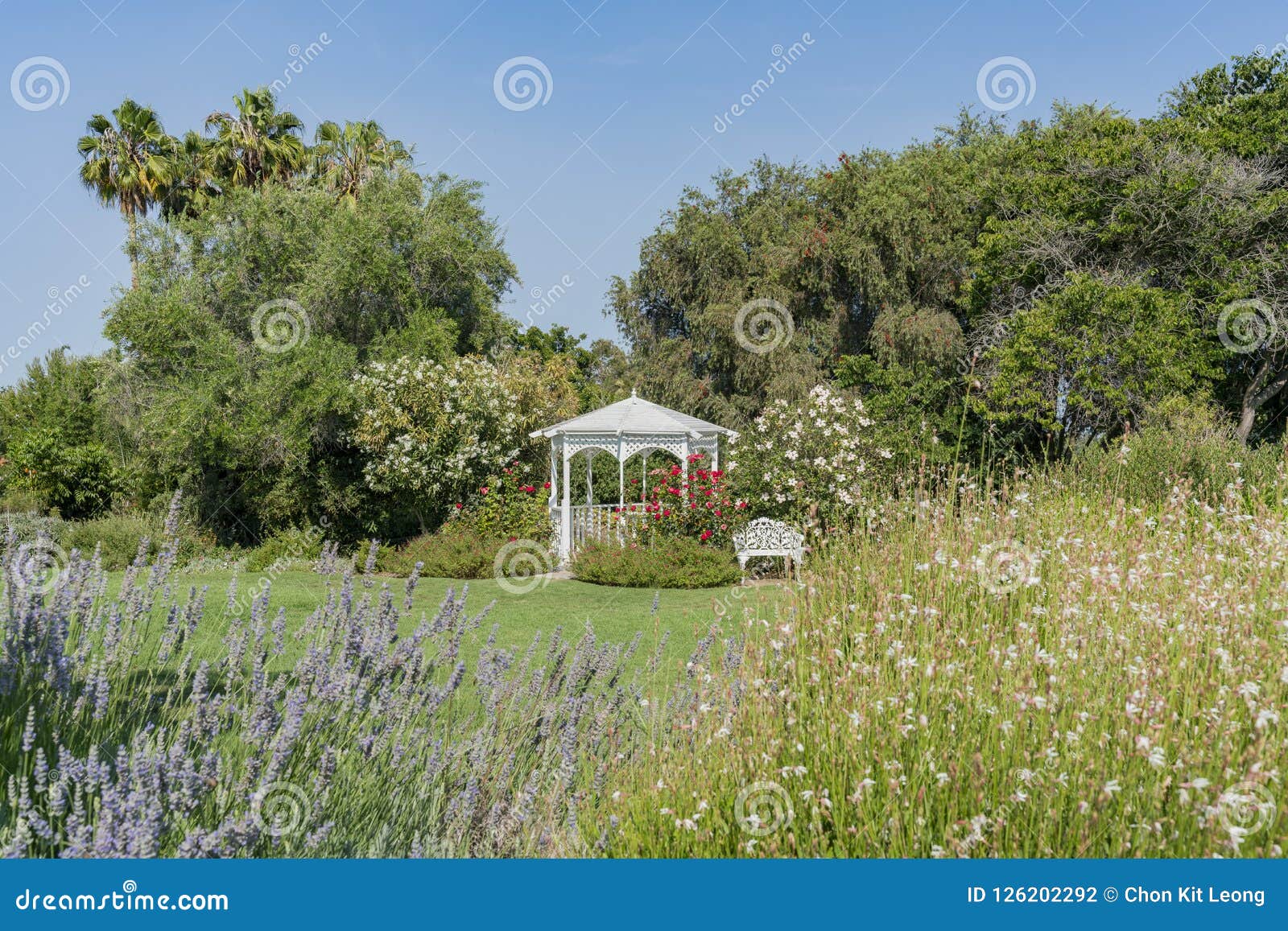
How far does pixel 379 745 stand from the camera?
3.20m

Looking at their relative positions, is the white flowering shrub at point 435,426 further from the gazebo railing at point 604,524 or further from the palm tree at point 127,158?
the palm tree at point 127,158

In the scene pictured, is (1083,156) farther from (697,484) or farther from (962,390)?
(697,484)

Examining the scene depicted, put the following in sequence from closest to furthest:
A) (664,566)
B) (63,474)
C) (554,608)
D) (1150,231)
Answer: (554,608) < (664,566) < (1150,231) < (63,474)

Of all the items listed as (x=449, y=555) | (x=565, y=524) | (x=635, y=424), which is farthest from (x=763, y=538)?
(x=449, y=555)

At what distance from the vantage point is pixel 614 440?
589 inches

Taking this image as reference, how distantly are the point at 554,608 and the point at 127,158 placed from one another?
19.5 m

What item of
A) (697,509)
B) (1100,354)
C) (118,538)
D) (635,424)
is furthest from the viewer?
(1100,354)

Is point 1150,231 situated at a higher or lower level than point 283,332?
higher

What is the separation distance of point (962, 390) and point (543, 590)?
12.0 m

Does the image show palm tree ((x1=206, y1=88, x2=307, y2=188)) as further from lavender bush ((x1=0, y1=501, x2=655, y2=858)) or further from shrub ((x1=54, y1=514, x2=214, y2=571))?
lavender bush ((x1=0, y1=501, x2=655, y2=858))

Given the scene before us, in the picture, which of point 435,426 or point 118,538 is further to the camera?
point 435,426

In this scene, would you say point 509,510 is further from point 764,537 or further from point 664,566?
point 764,537

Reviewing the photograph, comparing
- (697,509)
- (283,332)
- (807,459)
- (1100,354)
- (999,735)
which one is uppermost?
(283,332)

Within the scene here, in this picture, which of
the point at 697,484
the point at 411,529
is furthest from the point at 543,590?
the point at 411,529
